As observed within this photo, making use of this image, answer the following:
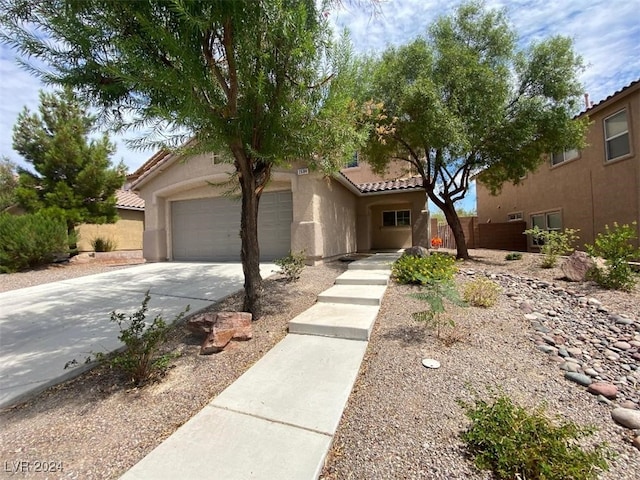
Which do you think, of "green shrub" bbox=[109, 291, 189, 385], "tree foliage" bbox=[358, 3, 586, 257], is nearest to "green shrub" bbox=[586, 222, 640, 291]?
"tree foliage" bbox=[358, 3, 586, 257]

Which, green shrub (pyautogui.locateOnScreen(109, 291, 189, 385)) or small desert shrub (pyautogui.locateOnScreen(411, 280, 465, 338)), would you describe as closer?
green shrub (pyautogui.locateOnScreen(109, 291, 189, 385))

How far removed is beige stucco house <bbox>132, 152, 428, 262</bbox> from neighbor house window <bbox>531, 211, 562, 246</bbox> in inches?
240

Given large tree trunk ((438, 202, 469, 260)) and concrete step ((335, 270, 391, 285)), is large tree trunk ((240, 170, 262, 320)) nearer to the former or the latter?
concrete step ((335, 270, 391, 285))

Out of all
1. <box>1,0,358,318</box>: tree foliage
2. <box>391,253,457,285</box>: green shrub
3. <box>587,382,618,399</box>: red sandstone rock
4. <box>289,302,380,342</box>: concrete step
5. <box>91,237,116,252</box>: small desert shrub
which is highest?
<box>1,0,358,318</box>: tree foliage

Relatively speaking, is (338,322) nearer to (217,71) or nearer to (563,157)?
(217,71)

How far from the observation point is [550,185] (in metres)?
13.2

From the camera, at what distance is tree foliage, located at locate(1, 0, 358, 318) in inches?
115

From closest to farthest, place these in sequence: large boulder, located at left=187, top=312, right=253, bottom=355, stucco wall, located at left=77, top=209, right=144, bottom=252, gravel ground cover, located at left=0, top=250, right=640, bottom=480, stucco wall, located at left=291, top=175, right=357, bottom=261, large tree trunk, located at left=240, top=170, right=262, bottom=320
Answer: gravel ground cover, located at left=0, top=250, right=640, bottom=480 < large boulder, located at left=187, top=312, right=253, bottom=355 < large tree trunk, located at left=240, top=170, right=262, bottom=320 < stucco wall, located at left=291, top=175, right=357, bottom=261 < stucco wall, located at left=77, top=209, right=144, bottom=252

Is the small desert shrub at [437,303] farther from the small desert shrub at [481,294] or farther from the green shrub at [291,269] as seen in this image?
the green shrub at [291,269]

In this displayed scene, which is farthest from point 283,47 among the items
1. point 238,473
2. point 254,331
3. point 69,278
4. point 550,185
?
point 550,185

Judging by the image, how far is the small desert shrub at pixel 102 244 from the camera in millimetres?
15586

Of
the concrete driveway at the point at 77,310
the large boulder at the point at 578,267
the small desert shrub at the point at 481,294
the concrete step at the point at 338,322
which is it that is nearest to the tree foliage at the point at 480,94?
the large boulder at the point at 578,267

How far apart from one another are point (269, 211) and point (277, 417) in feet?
26.0

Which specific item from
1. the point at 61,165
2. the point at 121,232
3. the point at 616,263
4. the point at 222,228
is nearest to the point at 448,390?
the point at 616,263
